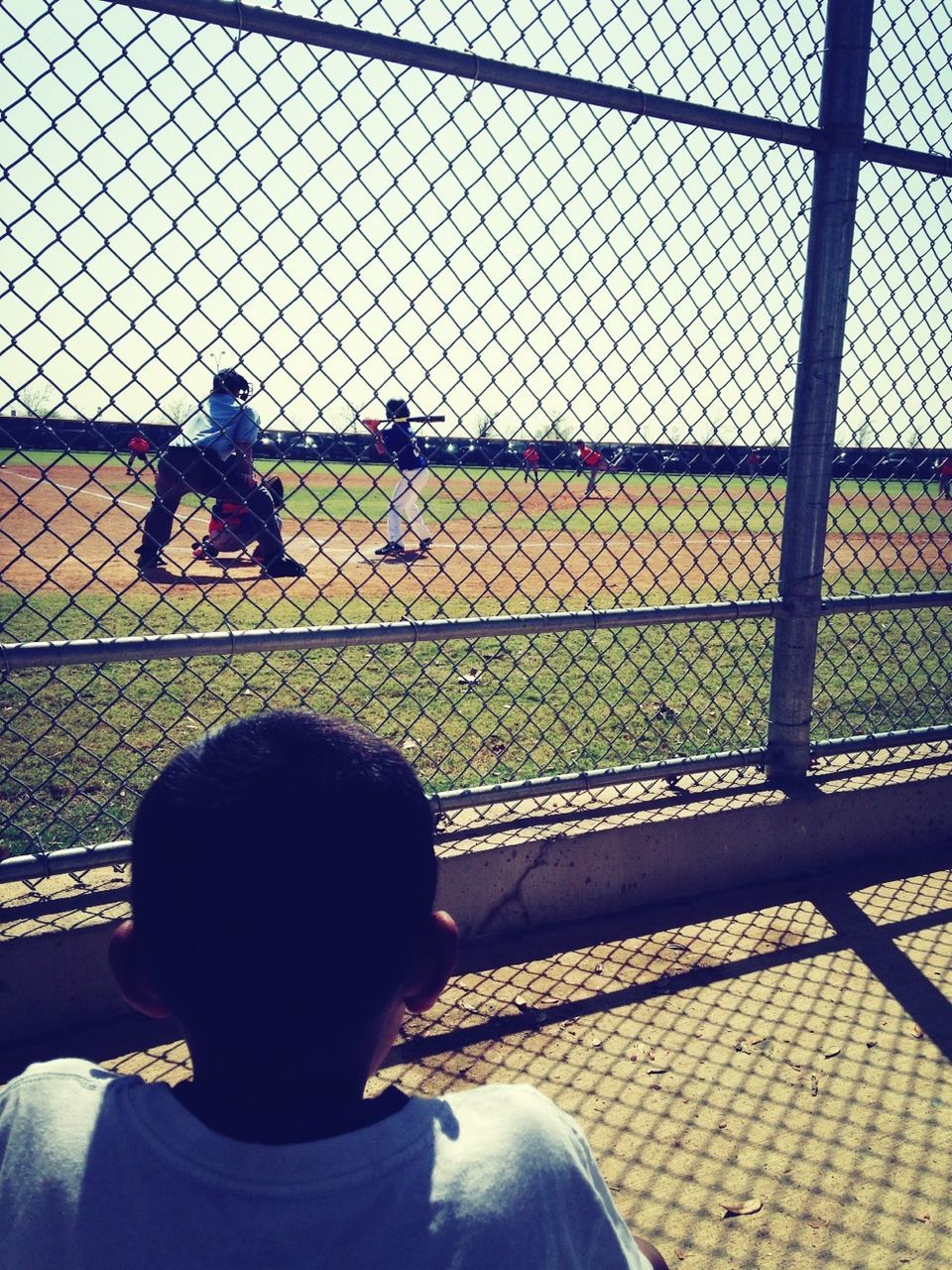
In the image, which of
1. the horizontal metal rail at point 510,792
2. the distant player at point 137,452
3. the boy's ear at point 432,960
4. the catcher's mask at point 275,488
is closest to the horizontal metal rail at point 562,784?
the horizontal metal rail at point 510,792

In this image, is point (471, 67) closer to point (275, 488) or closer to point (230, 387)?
point (230, 387)

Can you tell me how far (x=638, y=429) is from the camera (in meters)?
3.57

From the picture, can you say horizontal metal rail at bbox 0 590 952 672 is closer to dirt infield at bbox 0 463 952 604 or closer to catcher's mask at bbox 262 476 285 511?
catcher's mask at bbox 262 476 285 511

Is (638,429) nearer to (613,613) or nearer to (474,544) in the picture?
(613,613)

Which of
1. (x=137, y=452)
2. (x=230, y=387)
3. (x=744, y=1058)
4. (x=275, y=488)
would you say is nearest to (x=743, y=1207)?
(x=744, y=1058)

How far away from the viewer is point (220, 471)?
2824 mm

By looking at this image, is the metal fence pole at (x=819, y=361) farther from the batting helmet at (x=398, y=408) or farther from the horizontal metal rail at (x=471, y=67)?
the batting helmet at (x=398, y=408)

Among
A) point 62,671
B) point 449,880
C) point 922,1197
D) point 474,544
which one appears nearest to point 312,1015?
point 922,1197

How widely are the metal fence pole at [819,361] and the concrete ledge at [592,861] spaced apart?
30cm

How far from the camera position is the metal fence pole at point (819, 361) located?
3.11m

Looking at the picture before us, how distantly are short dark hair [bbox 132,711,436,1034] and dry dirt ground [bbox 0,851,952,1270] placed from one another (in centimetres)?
139

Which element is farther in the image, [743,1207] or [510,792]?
[510,792]

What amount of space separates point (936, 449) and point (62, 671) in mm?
4823

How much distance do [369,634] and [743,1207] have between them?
1.62 m
